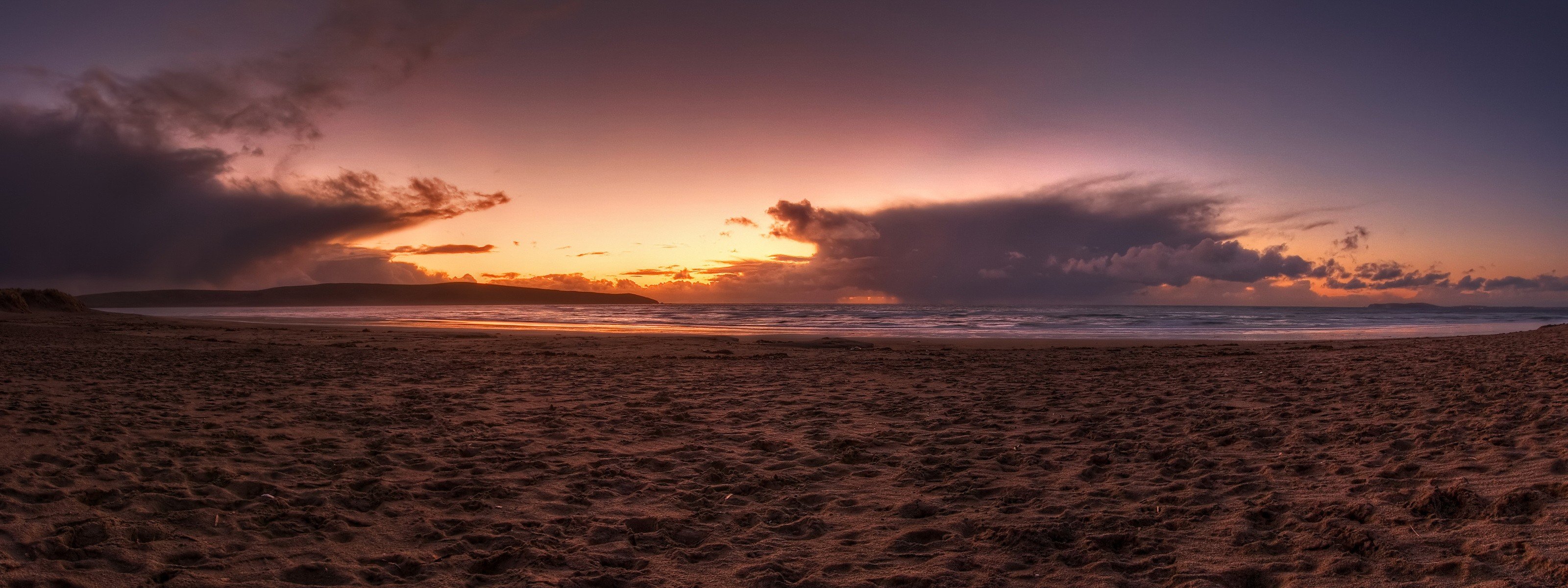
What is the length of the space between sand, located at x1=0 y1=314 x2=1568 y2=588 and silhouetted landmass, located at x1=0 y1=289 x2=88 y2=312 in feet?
99.6

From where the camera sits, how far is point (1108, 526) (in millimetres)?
4273

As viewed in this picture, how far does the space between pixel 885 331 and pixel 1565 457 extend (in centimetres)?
2570

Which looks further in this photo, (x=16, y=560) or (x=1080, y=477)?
(x=1080, y=477)

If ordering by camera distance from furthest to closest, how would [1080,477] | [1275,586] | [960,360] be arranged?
[960,360], [1080,477], [1275,586]

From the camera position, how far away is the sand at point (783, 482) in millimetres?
3646

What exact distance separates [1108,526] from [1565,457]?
3.77 m

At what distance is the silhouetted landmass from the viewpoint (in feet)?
101

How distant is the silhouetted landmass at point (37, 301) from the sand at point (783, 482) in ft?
99.6

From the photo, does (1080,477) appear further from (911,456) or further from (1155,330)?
(1155,330)

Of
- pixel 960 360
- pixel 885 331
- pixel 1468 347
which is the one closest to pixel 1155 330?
pixel 885 331

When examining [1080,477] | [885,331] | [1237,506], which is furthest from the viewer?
[885,331]

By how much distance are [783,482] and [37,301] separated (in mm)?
46984

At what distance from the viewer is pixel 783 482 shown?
17.8 feet

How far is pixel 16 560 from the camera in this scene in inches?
136
